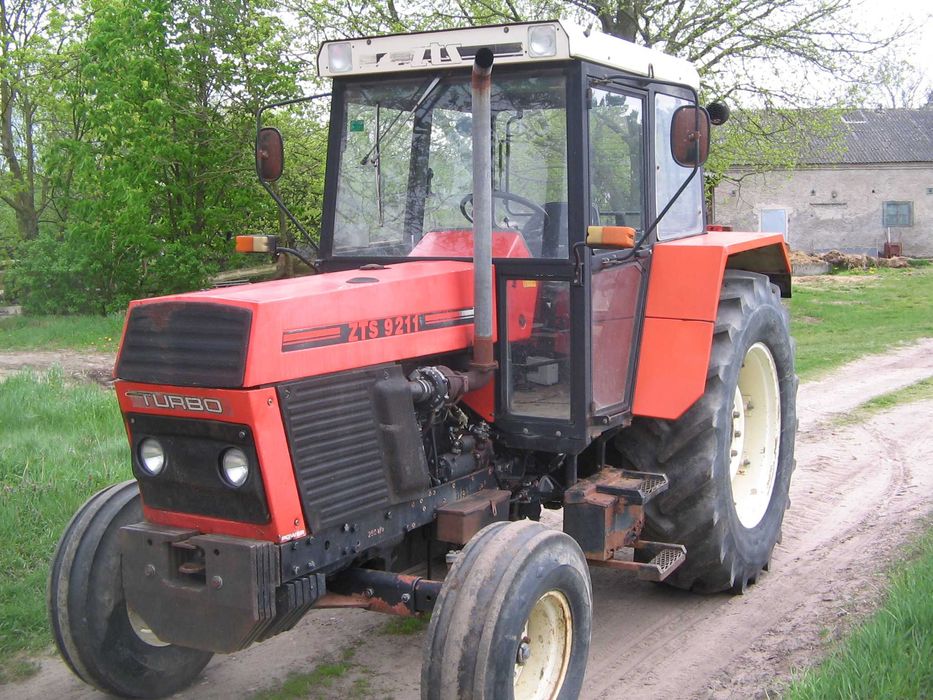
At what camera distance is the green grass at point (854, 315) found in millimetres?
11680

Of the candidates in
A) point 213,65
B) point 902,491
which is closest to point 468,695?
point 902,491

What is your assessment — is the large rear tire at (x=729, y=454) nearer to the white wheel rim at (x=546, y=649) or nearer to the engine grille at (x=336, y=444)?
the white wheel rim at (x=546, y=649)

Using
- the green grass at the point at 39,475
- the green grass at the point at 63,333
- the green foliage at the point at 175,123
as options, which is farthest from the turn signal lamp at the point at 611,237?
the green foliage at the point at 175,123

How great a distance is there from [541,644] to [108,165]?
487 inches

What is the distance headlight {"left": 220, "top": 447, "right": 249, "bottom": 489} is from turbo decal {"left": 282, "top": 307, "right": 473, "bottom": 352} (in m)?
0.35

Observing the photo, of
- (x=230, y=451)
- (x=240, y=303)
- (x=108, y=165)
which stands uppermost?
(x=108, y=165)

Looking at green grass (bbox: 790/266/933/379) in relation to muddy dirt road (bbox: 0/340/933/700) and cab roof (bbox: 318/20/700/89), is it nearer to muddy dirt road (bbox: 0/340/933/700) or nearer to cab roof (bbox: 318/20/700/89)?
muddy dirt road (bbox: 0/340/933/700)

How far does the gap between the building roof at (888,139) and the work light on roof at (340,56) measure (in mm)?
26595

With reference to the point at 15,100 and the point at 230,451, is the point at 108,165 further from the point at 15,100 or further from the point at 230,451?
the point at 230,451

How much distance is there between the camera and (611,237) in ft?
11.8

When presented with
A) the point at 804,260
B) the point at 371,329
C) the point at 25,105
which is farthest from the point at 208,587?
the point at 804,260

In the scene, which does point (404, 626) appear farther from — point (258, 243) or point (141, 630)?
point (258, 243)

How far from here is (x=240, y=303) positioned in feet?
10.2

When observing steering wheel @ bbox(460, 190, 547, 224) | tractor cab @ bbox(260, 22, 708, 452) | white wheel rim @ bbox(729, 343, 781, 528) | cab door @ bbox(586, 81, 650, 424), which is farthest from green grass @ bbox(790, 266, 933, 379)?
steering wheel @ bbox(460, 190, 547, 224)
